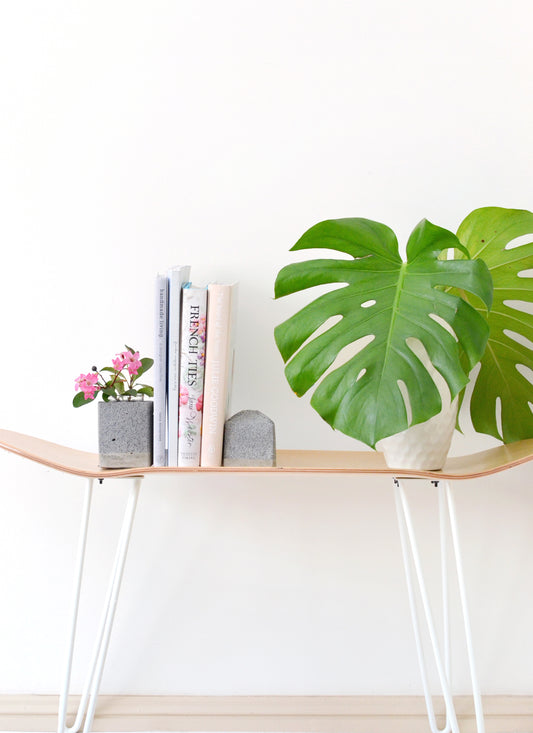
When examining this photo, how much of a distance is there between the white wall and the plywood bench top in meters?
0.12

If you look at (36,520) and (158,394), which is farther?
(36,520)

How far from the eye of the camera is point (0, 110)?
1346mm

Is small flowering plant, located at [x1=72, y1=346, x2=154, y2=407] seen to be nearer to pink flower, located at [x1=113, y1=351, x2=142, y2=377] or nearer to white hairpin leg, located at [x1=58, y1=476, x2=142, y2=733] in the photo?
pink flower, located at [x1=113, y1=351, x2=142, y2=377]

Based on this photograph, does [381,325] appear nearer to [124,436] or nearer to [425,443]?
[425,443]

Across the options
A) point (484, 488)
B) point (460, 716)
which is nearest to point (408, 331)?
point (484, 488)

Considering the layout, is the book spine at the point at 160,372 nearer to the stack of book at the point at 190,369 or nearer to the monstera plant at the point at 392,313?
the stack of book at the point at 190,369

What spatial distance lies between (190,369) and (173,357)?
34 millimetres

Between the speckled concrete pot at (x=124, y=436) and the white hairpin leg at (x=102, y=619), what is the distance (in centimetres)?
6

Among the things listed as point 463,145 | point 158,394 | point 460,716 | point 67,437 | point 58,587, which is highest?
point 463,145

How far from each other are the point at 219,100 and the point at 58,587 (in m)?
0.98

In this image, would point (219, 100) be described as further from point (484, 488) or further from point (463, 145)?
point (484, 488)

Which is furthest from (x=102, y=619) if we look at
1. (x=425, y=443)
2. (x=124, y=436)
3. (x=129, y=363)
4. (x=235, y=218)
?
(x=235, y=218)

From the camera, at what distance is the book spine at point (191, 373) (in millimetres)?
1074

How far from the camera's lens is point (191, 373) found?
1080mm
